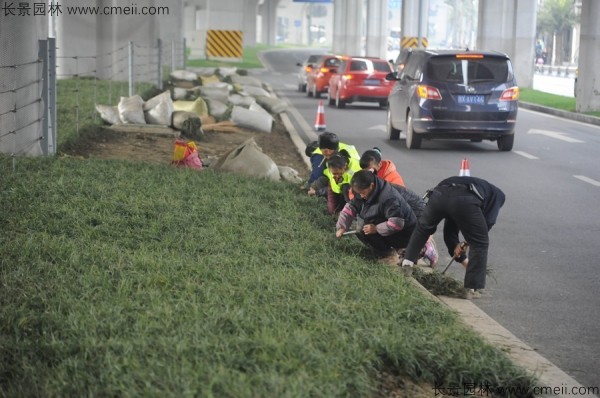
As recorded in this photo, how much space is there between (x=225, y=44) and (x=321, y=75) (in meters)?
30.9

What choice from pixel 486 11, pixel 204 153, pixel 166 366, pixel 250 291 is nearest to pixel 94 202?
pixel 250 291

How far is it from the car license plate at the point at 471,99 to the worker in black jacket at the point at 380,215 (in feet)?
36.1

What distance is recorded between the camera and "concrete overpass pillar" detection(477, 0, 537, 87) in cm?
4541

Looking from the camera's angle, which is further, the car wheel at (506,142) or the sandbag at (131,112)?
the sandbag at (131,112)

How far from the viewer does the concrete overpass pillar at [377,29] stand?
288 ft

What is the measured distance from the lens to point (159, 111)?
21672mm

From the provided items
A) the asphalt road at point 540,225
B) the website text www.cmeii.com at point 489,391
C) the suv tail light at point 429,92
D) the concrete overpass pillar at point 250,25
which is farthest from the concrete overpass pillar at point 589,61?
the concrete overpass pillar at point 250,25

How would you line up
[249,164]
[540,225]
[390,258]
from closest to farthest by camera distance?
1. [390,258]
2. [540,225]
3. [249,164]

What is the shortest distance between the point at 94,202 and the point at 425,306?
4195 mm

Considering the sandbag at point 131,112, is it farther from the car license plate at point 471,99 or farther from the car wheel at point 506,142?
the car wheel at point 506,142

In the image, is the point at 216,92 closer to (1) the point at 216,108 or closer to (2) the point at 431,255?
(1) the point at 216,108

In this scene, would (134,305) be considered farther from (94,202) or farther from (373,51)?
(373,51)

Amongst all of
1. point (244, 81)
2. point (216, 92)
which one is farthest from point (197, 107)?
point (244, 81)

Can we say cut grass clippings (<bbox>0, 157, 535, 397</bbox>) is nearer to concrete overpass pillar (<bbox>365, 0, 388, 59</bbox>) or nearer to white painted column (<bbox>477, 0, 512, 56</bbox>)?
white painted column (<bbox>477, 0, 512, 56</bbox>)
